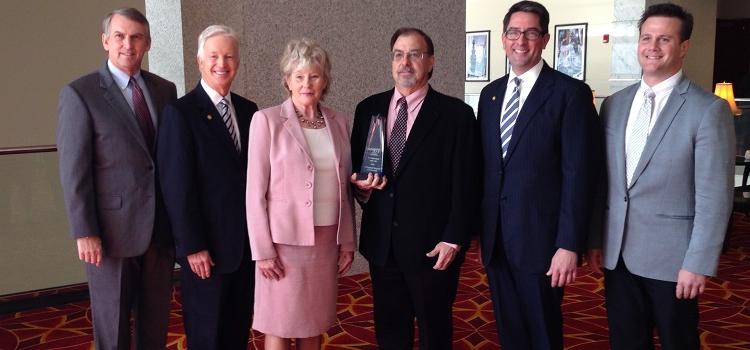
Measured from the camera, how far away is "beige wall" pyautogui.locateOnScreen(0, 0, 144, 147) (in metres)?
7.59

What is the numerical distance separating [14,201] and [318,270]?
3.25 m

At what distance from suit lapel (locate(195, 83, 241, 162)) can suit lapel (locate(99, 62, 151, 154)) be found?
338 millimetres

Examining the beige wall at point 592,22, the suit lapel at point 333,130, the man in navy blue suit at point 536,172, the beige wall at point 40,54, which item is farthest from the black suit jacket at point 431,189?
the beige wall at point 592,22

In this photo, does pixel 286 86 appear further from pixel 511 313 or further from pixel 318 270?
pixel 511 313

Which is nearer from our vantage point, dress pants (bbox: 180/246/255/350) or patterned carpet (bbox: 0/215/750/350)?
dress pants (bbox: 180/246/255/350)

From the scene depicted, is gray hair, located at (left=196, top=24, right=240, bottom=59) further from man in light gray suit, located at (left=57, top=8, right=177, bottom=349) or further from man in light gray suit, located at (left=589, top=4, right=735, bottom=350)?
man in light gray suit, located at (left=589, top=4, right=735, bottom=350)

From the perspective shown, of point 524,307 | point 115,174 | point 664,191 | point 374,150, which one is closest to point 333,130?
point 374,150

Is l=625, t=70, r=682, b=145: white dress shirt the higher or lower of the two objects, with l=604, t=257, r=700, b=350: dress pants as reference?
higher

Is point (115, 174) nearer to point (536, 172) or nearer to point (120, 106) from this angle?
point (120, 106)

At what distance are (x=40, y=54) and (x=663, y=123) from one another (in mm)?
7356

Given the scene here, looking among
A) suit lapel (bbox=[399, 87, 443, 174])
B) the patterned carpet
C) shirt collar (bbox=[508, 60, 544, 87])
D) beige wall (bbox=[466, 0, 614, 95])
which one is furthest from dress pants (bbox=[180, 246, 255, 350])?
beige wall (bbox=[466, 0, 614, 95])

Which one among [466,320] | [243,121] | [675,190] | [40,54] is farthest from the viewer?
[40,54]

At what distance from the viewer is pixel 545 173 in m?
2.82

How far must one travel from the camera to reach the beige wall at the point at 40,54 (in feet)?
24.9
